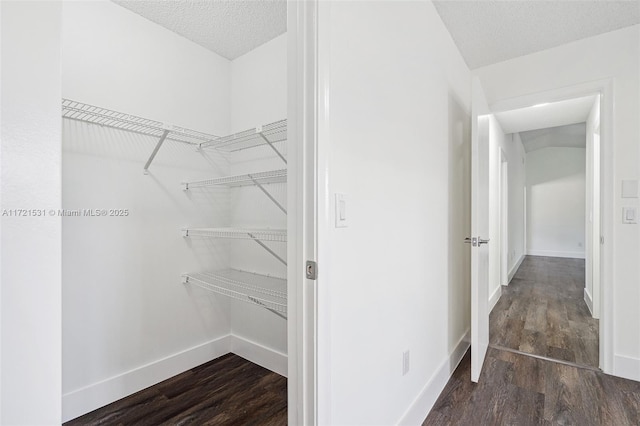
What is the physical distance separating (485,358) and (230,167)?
2.48 m

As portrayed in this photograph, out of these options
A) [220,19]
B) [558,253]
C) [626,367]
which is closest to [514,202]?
[558,253]

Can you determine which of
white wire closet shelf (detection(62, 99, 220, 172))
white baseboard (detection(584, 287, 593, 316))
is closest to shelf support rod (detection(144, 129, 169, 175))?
white wire closet shelf (detection(62, 99, 220, 172))

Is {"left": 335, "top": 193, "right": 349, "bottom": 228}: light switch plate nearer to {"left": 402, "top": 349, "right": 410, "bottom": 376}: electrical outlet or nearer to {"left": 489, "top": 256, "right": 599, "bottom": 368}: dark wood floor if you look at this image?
{"left": 402, "top": 349, "right": 410, "bottom": 376}: electrical outlet

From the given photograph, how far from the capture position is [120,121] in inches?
68.7

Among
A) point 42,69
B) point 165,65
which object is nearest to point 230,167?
point 165,65

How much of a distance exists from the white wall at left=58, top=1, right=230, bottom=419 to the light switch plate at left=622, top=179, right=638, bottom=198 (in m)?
2.81

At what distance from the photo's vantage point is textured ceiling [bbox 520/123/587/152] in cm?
533

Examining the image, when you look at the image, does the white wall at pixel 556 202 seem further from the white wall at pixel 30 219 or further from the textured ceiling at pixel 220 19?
the white wall at pixel 30 219

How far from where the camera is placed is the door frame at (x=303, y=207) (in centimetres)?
94

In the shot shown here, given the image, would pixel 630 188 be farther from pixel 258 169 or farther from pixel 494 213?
pixel 258 169

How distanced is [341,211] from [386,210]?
37cm

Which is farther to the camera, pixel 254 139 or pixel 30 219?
pixel 254 139

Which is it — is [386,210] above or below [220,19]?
below

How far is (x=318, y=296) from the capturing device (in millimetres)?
948
